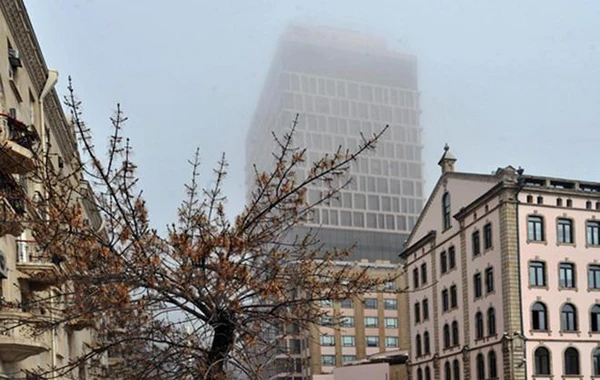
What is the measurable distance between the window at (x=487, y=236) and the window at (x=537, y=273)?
2.78 metres

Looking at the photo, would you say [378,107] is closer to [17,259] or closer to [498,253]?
[498,253]

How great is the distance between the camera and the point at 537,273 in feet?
131

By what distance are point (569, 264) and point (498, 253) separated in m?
3.92

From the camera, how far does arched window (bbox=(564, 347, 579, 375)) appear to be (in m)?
38.9

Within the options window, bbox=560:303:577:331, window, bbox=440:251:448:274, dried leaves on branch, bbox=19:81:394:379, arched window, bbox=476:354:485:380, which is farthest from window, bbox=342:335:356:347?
dried leaves on branch, bbox=19:81:394:379

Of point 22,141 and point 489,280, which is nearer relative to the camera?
point 22,141

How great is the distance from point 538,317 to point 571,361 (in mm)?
2840

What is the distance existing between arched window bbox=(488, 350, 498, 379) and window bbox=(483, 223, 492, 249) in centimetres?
600

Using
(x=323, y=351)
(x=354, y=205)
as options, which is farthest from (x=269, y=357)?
(x=354, y=205)

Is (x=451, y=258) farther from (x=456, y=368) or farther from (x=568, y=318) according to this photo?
(x=568, y=318)

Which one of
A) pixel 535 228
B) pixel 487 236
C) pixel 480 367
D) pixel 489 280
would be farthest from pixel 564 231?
pixel 480 367

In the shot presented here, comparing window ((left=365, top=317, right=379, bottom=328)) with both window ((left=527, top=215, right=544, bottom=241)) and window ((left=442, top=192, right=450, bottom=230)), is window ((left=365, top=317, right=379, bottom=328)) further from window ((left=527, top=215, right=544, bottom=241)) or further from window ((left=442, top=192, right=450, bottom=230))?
window ((left=527, top=215, right=544, bottom=241))

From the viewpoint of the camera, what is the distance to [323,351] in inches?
3346

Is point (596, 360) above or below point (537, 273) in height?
below
